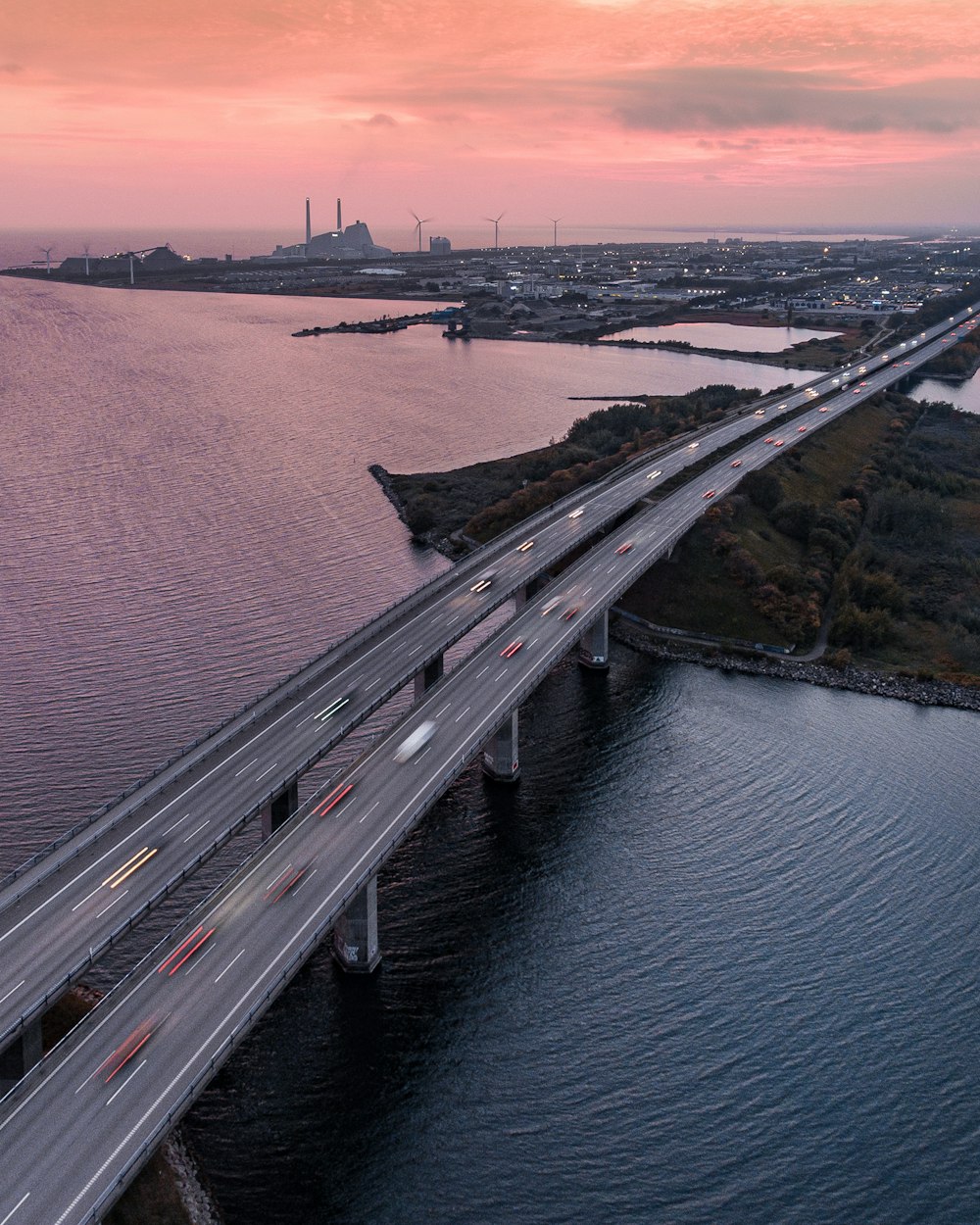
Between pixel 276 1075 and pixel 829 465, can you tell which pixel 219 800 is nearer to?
pixel 276 1075

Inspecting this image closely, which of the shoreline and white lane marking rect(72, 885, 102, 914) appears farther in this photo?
the shoreline

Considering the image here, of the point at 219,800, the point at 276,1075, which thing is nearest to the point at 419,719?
the point at 219,800

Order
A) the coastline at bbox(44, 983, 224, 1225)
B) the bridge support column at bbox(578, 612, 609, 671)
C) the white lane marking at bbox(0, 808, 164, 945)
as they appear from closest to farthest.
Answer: the coastline at bbox(44, 983, 224, 1225) → the white lane marking at bbox(0, 808, 164, 945) → the bridge support column at bbox(578, 612, 609, 671)

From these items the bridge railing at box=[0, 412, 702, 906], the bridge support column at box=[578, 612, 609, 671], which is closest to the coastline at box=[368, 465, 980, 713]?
the bridge support column at box=[578, 612, 609, 671]

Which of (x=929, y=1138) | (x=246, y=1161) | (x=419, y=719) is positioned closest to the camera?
(x=246, y=1161)

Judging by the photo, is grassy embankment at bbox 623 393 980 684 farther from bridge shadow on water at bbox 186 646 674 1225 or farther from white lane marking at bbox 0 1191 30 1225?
white lane marking at bbox 0 1191 30 1225

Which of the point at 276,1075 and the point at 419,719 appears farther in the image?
the point at 419,719

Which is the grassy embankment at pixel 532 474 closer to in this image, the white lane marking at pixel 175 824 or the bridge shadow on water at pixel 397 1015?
the bridge shadow on water at pixel 397 1015
